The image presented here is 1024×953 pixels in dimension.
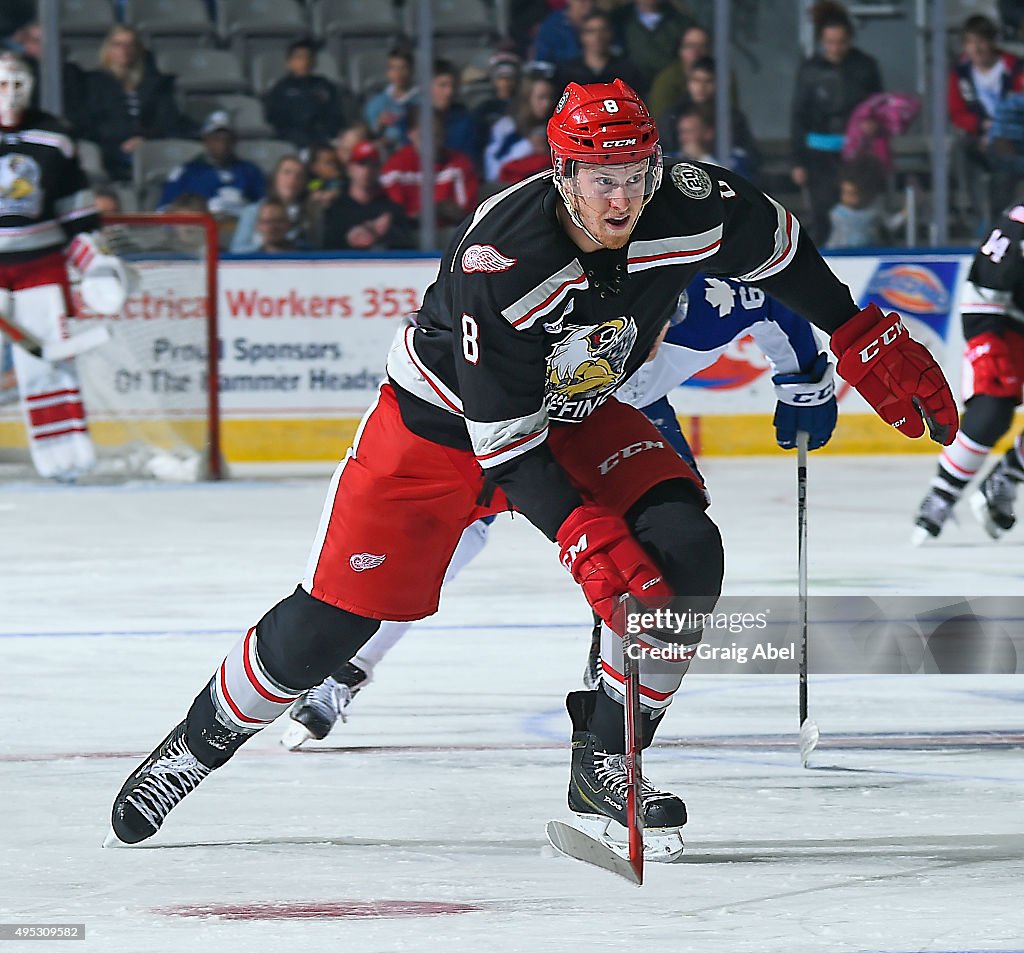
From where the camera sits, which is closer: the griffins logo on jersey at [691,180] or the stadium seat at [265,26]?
the griffins logo on jersey at [691,180]

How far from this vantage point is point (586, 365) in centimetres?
302

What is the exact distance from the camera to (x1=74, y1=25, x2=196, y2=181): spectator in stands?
9.30 meters

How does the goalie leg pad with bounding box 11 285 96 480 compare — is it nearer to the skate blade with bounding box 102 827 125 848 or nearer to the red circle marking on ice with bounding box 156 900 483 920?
the skate blade with bounding box 102 827 125 848

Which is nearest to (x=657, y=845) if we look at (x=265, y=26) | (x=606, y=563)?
(x=606, y=563)

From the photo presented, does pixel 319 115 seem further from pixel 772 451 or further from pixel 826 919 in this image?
pixel 826 919

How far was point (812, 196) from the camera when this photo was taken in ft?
30.5

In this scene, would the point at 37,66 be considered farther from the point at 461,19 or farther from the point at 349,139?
the point at 461,19

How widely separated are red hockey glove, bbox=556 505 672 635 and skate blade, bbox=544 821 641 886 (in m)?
0.34

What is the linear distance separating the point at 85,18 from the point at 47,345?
1.85 meters

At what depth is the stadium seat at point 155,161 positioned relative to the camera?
30.2ft

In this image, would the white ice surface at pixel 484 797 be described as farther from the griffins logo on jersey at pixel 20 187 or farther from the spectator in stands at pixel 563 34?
the spectator in stands at pixel 563 34

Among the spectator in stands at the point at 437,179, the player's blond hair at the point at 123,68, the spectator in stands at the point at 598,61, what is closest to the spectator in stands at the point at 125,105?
the player's blond hair at the point at 123,68

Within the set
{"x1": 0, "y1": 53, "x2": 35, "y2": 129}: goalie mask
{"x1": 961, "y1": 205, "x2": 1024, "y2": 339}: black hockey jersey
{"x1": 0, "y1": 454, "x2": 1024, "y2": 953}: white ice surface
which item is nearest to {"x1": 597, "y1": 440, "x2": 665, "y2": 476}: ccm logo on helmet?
{"x1": 0, "y1": 454, "x2": 1024, "y2": 953}: white ice surface

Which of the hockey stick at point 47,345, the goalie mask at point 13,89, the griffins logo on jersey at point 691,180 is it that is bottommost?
the hockey stick at point 47,345
